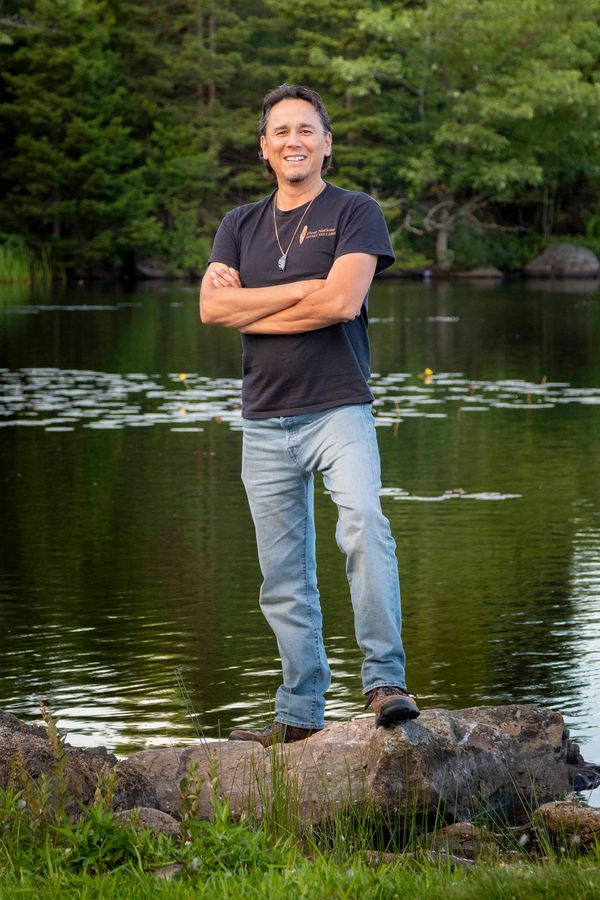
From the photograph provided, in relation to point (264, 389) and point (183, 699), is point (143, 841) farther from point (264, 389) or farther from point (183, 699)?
point (183, 699)

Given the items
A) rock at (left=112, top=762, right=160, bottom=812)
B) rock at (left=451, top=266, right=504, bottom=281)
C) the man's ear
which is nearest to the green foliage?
rock at (left=451, top=266, right=504, bottom=281)

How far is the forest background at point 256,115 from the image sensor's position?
5031 cm

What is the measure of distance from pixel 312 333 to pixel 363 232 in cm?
34

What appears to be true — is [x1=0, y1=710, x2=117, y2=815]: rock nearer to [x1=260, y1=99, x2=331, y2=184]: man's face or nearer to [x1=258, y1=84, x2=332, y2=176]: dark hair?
[x1=260, y1=99, x2=331, y2=184]: man's face

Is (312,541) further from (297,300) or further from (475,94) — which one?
(475,94)

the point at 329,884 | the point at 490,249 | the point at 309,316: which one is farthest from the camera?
the point at 490,249

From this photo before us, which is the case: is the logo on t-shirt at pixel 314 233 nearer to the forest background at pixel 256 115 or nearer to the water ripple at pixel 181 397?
the water ripple at pixel 181 397

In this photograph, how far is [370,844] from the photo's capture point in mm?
4684

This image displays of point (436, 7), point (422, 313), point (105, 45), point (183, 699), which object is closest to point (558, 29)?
point (436, 7)

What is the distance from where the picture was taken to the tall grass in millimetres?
46438

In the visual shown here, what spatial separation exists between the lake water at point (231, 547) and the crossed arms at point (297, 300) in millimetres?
1479

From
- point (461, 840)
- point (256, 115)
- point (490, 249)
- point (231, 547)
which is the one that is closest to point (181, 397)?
point (231, 547)

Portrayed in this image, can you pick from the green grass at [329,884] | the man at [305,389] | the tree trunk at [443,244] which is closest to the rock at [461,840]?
the man at [305,389]

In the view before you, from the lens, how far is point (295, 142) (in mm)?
5391
